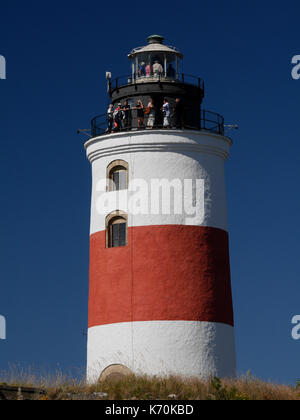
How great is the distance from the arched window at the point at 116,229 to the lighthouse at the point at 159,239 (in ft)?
0.10

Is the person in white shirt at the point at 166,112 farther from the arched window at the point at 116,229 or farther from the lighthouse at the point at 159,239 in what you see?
the arched window at the point at 116,229

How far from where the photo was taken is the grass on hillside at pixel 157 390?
23.9 metres

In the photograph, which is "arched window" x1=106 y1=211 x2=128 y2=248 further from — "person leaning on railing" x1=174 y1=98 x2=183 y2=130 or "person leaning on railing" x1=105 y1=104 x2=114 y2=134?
"person leaning on railing" x1=174 y1=98 x2=183 y2=130

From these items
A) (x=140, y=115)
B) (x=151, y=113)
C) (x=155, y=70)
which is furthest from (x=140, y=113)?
(x=155, y=70)

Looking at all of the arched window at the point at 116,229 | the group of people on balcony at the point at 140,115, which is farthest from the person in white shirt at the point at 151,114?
the arched window at the point at 116,229

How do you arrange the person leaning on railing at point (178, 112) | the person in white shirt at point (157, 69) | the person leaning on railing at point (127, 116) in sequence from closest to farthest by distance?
the person leaning on railing at point (178, 112) → the person leaning on railing at point (127, 116) → the person in white shirt at point (157, 69)

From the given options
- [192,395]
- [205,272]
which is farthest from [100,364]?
[192,395]

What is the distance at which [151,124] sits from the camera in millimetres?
31234

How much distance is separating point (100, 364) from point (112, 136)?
7121 mm

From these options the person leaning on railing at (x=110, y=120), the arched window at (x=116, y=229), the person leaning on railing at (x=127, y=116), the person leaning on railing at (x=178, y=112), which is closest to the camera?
the arched window at (x=116, y=229)

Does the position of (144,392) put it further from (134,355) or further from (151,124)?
(151,124)

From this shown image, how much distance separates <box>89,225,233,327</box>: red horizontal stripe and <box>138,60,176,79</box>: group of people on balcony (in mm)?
5419

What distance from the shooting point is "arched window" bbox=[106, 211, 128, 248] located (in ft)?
101

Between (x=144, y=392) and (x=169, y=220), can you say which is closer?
(x=144, y=392)
